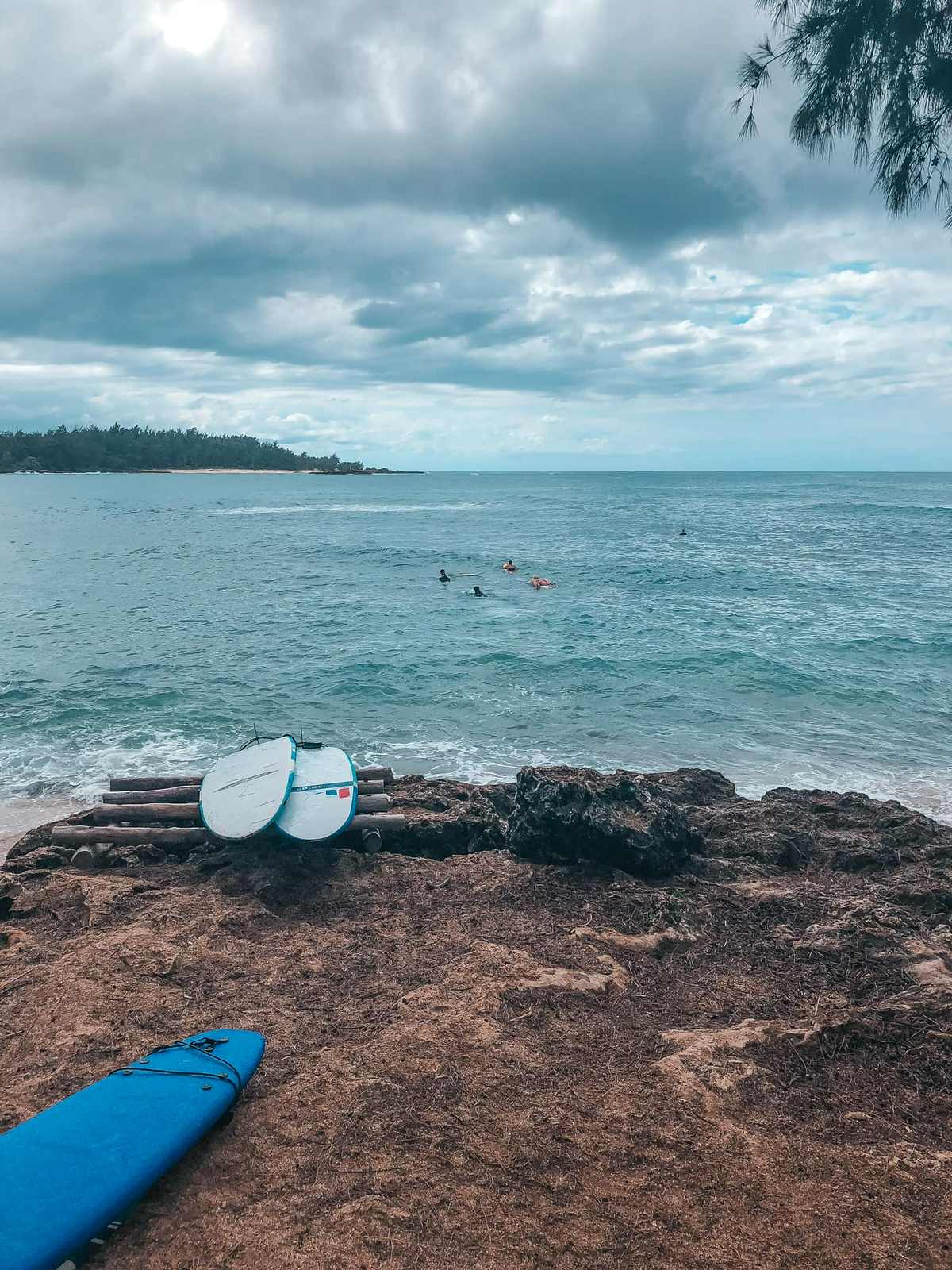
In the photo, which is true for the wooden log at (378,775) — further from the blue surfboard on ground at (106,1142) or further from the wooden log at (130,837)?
the blue surfboard on ground at (106,1142)

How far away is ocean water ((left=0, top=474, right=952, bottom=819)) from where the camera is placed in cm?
1579

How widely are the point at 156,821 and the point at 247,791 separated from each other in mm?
1321

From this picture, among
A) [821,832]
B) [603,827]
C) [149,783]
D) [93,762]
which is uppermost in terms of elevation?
[603,827]

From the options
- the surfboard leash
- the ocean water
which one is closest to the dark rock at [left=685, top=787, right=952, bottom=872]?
the ocean water

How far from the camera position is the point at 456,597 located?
35.0m

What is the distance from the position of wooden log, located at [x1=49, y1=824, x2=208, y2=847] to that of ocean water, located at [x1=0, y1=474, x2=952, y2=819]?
4242 millimetres

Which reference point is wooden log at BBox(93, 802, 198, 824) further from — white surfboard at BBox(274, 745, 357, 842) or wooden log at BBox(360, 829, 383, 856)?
wooden log at BBox(360, 829, 383, 856)

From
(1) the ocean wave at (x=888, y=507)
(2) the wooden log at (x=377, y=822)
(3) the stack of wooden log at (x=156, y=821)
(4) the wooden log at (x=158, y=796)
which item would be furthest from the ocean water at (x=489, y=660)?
(1) the ocean wave at (x=888, y=507)

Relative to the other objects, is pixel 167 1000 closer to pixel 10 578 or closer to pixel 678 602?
pixel 678 602

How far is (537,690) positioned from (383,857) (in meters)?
11.2

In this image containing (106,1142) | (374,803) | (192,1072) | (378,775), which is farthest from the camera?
(378,775)

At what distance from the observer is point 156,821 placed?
1030cm

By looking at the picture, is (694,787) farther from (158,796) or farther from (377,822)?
(158,796)

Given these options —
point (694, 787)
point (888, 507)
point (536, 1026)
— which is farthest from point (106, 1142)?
point (888, 507)
